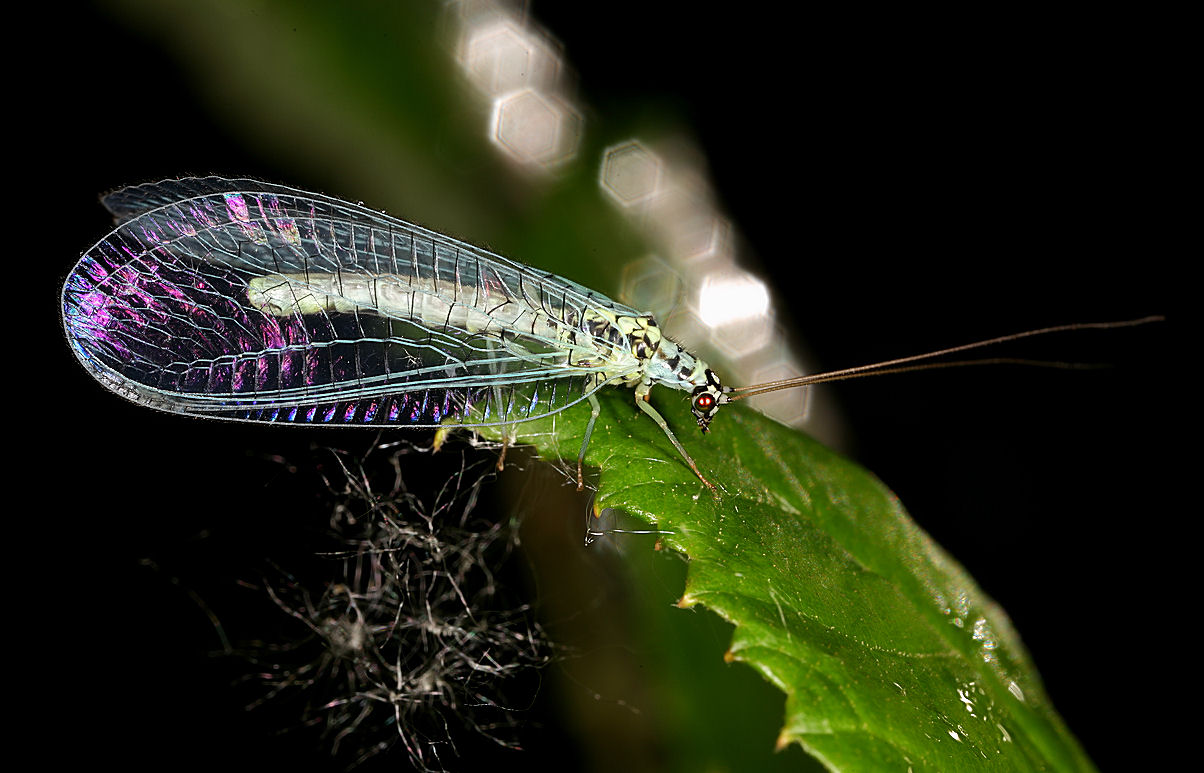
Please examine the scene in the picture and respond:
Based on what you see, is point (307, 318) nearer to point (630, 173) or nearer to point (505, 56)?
point (630, 173)

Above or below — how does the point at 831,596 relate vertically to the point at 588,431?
below

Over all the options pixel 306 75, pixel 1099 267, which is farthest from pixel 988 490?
pixel 306 75

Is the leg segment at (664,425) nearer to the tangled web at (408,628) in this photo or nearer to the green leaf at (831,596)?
the green leaf at (831,596)

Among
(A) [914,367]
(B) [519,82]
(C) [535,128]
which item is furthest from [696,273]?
(A) [914,367]

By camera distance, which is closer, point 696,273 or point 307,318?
point 307,318

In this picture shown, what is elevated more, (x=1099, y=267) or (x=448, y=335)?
(x=448, y=335)

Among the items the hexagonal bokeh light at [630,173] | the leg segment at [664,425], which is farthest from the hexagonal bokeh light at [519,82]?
the leg segment at [664,425]

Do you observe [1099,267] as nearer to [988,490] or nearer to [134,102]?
[988,490]

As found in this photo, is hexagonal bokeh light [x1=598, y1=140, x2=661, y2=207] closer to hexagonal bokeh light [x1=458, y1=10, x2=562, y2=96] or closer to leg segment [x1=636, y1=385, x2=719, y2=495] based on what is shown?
hexagonal bokeh light [x1=458, y1=10, x2=562, y2=96]
